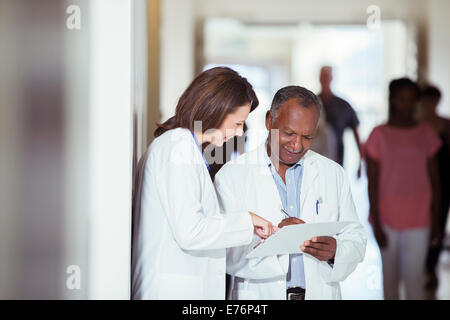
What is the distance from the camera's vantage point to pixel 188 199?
139 cm

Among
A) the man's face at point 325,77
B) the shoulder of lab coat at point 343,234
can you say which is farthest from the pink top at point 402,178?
the shoulder of lab coat at point 343,234

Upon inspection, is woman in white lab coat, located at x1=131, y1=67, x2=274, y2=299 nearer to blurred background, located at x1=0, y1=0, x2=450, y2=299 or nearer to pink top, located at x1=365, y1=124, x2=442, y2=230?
blurred background, located at x1=0, y1=0, x2=450, y2=299

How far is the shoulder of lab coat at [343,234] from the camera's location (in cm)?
154

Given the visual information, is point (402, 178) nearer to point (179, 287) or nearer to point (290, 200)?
point (290, 200)

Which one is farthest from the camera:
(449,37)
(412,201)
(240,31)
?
(240,31)

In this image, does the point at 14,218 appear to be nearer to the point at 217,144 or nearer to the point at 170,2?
the point at 217,144

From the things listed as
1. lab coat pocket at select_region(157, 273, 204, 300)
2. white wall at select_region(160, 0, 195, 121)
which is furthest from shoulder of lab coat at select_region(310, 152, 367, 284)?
white wall at select_region(160, 0, 195, 121)

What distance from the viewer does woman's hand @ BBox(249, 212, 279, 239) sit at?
4.79 ft

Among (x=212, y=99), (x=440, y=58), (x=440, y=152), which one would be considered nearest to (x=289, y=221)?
(x=212, y=99)

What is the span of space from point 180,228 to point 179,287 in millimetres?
178

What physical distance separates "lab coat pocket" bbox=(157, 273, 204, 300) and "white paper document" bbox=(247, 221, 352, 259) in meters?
0.16
